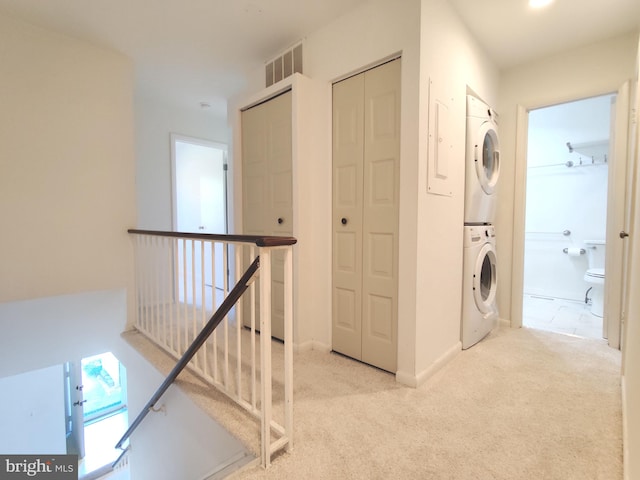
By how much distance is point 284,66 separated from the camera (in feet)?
8.02

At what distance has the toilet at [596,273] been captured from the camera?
10.5 ft

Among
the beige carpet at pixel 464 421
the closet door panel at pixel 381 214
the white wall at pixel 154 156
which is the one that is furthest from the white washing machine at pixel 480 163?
the white wall at pixel 154 156

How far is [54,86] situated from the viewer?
7.23ft

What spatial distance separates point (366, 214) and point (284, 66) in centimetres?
147

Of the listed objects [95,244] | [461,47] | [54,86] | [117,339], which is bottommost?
[117,339]

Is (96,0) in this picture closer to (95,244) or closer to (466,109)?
(95,244)

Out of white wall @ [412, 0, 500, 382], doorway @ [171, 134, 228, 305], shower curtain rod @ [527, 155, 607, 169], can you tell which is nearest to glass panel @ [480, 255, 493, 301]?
white wall @ [412, 0, 500, 382]

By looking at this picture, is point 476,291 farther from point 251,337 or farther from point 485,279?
point 251,337

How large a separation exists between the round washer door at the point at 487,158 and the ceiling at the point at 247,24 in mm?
687

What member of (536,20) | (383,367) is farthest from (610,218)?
(383,367)

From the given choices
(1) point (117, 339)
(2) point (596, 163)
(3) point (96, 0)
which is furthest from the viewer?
(2) point (596, 163)

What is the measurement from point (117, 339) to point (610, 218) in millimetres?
4285

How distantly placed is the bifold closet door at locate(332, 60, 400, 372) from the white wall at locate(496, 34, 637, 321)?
5.04 feet

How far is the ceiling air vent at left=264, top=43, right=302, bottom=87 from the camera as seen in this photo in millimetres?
2338
